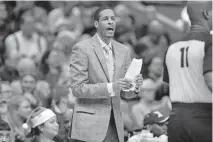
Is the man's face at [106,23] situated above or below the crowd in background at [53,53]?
above

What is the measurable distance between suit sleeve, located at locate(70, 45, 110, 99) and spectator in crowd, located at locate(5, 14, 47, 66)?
558 cm

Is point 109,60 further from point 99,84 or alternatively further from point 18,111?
point 18,111

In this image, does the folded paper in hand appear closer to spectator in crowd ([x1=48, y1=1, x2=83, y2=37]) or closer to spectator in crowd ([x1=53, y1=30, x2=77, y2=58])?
spectator in crowd ([x1=53, y1=30, x2=77, y2=58])

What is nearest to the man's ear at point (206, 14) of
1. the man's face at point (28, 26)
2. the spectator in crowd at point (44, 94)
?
the spectator in crowd at point (44, 94)

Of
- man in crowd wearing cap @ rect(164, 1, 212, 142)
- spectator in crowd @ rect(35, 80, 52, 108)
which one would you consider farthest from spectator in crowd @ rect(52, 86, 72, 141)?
man in crowd wearing cap @ rect(164, 1, 212, 142)

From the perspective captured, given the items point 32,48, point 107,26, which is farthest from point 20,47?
point 107,26

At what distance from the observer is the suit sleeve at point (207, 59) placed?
5384 mm

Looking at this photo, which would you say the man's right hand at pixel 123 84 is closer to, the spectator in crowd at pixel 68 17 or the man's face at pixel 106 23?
the man's face at pixel 106 23

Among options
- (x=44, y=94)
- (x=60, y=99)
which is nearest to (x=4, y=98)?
(x=60, y=99)

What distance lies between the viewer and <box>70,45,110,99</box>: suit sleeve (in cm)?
640

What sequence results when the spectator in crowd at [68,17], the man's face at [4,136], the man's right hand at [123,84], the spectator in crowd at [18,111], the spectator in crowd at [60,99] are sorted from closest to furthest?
1. the man's right hand at [123,84]
2. the man's face at [4,136]
3. the spectator in crowd at [18,111]
4. the spectator in crowd at [60,99]
5. the spectator in crowd at [68,17]

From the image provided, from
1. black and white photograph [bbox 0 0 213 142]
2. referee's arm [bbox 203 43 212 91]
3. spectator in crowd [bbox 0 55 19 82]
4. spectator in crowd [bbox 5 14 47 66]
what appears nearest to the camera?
referee's arm [bbox 203 43 212 91]

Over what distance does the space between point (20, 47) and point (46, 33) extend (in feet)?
3.56

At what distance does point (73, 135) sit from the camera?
658cm
